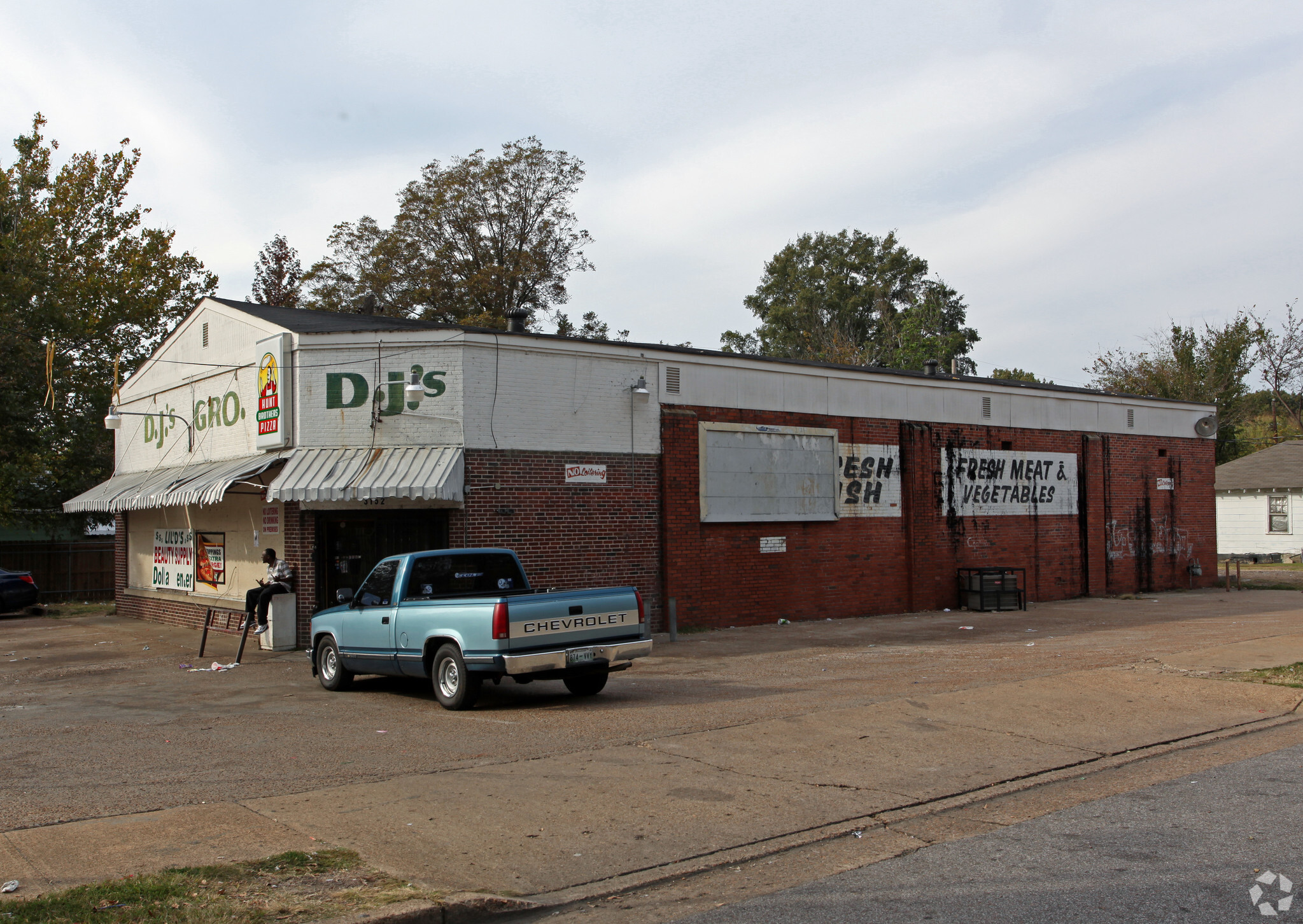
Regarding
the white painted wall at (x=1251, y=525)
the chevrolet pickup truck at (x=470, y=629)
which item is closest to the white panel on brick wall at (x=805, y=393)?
the chevrolet pickup truck at (x=470, y=629)

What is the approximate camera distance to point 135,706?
38.9ft

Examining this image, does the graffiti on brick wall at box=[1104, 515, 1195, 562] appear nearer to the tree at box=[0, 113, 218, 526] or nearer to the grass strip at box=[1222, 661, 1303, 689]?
the grass strip at box=[1222, 661, 1303, 689]

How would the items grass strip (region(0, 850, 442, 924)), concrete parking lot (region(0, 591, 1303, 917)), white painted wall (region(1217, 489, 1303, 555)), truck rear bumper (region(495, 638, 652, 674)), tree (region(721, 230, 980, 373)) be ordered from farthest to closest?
tree (region(721, 230, 980, 373))
white painted wall (region(1217, 489, 1303, 555))
truck rear bumper (region(495, 638, 652, 674))
concrete parking lot (region(0, 591, 1303, 917))
grass strip (region(0, 850, 442, 924))

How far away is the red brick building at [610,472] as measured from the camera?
1711 centimetres

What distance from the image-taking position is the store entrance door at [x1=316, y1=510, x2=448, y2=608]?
1709 centimetres

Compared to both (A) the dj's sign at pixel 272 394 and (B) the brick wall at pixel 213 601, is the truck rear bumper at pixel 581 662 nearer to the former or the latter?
(B) the brick wall at pixel 213 601

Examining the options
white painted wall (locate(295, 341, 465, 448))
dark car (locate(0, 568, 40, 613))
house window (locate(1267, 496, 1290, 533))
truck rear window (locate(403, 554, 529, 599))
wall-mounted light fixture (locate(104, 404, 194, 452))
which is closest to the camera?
truck rear window (locate(403, 554, 529, 599))

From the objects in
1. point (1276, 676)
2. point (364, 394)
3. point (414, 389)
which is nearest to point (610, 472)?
point (414, 389)

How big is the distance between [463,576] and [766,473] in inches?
367

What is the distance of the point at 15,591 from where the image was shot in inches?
1068

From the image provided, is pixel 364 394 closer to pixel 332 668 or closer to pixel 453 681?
pixel 332 668

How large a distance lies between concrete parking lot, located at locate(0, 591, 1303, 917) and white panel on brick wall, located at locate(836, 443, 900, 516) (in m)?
5.41

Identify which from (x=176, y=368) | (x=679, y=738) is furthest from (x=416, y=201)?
(x=679, y=738)

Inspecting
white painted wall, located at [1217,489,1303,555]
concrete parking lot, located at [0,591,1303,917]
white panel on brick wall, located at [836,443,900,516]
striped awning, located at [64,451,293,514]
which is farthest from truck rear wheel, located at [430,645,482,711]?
white painted wall, located at [1217,489,1303,555]
